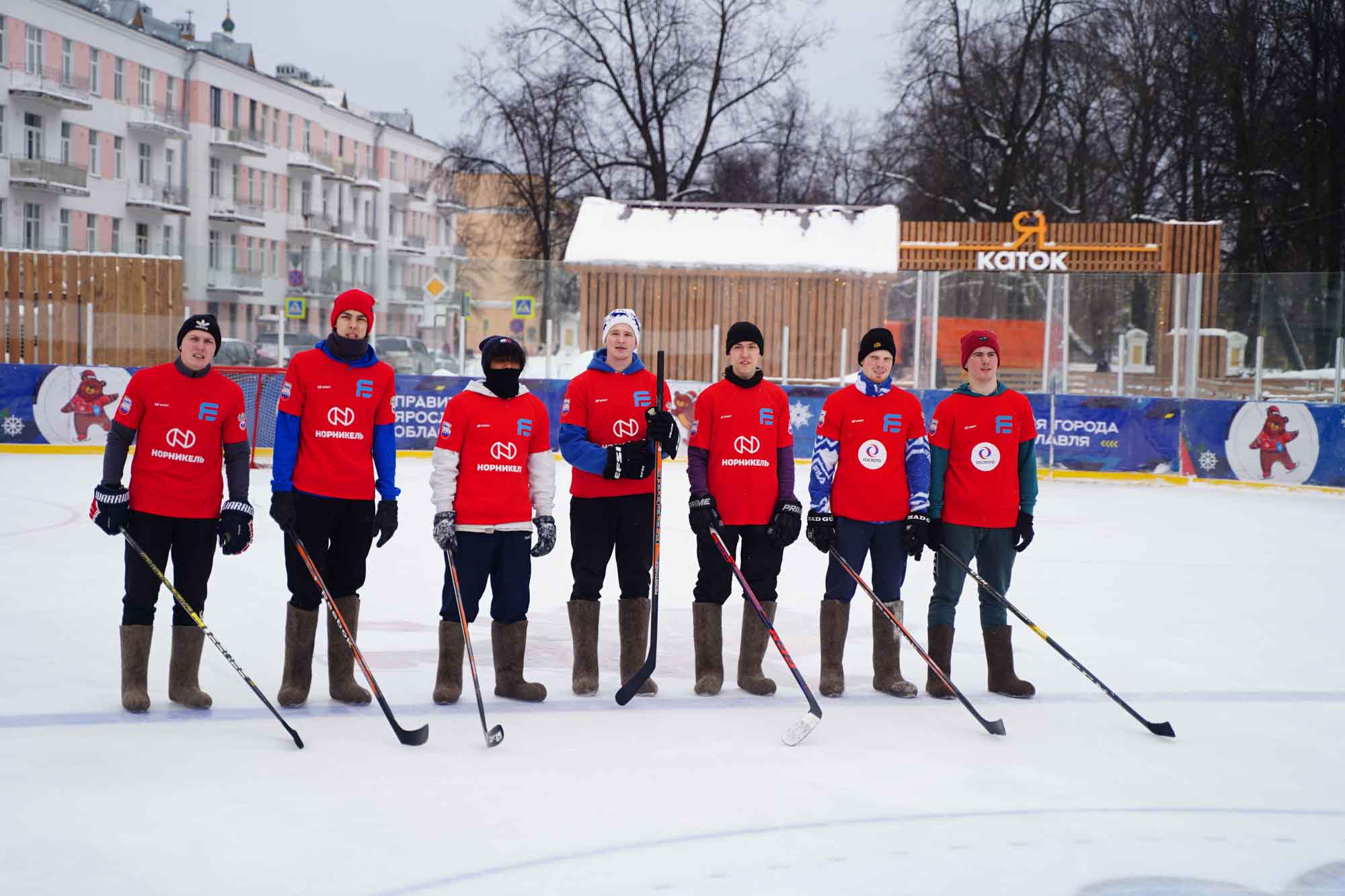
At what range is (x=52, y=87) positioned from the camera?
35.1 m

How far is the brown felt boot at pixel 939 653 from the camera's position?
490 cm

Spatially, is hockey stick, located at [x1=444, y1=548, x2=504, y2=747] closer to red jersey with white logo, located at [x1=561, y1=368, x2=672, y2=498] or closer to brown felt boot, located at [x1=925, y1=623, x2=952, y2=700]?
red jersey with white logo, located at [x1=561, y1=368, x2=672, y2=498]

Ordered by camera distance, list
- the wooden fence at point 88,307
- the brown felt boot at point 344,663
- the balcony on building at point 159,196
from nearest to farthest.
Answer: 1. the brown felt boot at point 344,663
2. the wooden fence at point 88,307
3. the balcony on building at point 159,196

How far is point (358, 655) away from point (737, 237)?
1505 cm

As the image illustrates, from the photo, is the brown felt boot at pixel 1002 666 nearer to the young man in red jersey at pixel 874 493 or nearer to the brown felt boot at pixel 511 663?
the young man in red jersey at pixel 874 493

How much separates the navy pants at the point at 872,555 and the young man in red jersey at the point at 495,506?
1.06 metres

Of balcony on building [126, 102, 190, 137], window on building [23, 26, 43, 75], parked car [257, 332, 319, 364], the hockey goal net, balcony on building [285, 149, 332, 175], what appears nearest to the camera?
the hockey goal net

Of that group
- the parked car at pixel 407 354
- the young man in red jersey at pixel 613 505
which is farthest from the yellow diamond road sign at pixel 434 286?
the young man in red jersey at pixel 613 505

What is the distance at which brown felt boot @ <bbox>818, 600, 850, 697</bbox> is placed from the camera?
4840 mm

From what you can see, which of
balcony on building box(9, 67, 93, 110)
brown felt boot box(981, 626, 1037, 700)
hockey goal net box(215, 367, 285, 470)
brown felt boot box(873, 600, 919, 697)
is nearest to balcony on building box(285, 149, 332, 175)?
balcony on building box(9, 67, 93, 110)

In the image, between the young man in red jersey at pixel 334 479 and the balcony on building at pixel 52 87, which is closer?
the young man in red jersey at pixel 334 479

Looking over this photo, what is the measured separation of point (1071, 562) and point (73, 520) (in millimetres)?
6462

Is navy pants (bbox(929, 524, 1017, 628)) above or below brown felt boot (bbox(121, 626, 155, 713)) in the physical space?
above

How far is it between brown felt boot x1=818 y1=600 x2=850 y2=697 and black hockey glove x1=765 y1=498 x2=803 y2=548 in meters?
0.31
